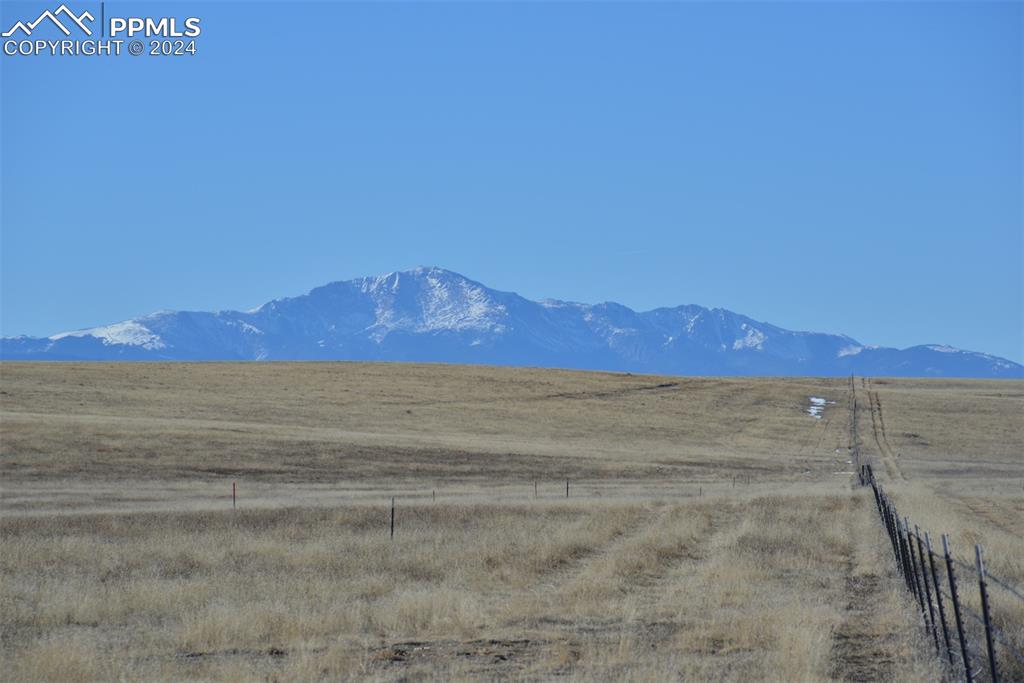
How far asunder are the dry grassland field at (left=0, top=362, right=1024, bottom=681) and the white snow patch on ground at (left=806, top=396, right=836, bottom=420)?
11524 mm

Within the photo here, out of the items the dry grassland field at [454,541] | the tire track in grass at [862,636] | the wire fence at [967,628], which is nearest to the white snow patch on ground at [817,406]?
the dry grassland field at [454,541]

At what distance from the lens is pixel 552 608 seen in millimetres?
Answer: 17406

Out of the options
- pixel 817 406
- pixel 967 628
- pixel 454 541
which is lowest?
pixel 454 541

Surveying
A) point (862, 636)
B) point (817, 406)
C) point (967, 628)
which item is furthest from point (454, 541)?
point (817, 406)

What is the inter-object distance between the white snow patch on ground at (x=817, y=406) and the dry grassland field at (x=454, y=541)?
37.8 ft

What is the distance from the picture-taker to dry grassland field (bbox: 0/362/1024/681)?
13938 millimetres

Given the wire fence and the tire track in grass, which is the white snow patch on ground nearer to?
the tire track in grass

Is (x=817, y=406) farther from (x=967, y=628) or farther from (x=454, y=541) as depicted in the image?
(x=967, y=628)

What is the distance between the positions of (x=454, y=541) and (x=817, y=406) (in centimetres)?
6689

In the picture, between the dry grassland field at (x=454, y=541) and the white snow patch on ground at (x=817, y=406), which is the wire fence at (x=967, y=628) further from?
the white snow patch on ground at (x=817, y=406)

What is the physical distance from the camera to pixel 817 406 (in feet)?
290

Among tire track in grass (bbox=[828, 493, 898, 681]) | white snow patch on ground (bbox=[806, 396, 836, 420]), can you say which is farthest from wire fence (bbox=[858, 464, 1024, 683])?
white snow patch on ground (bbox=[806, 396, 836, 420])

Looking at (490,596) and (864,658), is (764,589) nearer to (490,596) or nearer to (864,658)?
(490,596)

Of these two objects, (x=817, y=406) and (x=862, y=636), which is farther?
(x=817, y=406)
